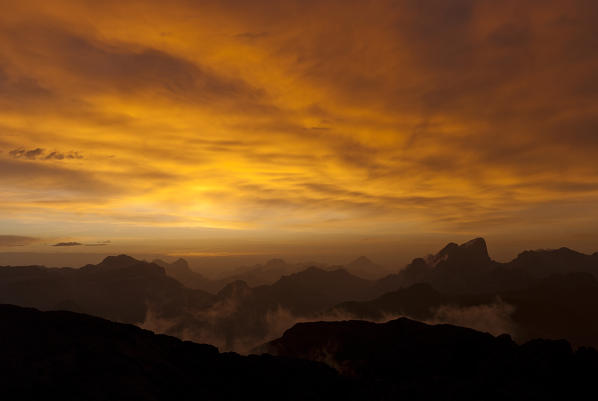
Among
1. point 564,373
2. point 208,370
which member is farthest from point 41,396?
point 564,373

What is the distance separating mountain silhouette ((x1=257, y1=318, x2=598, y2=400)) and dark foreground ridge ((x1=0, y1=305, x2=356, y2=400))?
23.2 metres

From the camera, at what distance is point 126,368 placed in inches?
2918

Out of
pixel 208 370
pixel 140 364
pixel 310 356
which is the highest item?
pixel 140 364

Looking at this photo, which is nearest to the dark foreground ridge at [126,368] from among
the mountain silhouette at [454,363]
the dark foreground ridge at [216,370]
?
the dark foreground ridge at [216,370]

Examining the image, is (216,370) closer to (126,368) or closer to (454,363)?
(126,368)

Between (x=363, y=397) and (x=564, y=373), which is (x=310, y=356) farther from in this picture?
(x=564, y=373)

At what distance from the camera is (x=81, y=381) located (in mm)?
67375

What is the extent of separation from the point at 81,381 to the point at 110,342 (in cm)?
1442

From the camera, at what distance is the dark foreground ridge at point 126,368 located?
65812 mm

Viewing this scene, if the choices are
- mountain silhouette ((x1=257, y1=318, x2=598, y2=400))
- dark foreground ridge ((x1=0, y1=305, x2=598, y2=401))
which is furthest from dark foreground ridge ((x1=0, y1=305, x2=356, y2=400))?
mountain silhouette ((x1=257, y1=318, x2=598, y2=400))

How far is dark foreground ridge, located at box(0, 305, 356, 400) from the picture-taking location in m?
65.8

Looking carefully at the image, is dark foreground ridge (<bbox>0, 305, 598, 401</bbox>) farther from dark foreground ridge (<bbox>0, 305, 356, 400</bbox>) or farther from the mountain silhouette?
the mountain silhouette

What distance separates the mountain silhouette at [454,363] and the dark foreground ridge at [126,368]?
912 inches

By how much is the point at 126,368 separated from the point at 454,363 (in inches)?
5176
